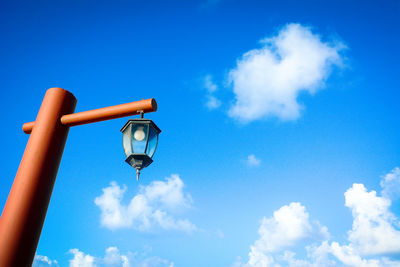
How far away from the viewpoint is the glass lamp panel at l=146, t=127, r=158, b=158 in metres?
3.56

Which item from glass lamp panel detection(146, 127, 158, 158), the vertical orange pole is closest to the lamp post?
the vertical orange pole

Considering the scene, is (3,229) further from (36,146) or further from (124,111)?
(124,111)

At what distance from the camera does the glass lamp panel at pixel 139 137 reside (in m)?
3.50

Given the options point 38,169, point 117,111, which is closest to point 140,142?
point 117,111

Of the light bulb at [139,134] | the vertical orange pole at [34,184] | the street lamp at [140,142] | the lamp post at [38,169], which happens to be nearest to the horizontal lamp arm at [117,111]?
the lamp post at [38,169]

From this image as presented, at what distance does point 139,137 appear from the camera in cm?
355

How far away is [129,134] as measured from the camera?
3.59 metres

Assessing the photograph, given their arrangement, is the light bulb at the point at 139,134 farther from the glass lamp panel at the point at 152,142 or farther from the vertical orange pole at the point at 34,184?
the vertical orange pole at the point at 34,184

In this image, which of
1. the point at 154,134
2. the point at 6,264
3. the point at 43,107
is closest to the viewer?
the point at 6,264

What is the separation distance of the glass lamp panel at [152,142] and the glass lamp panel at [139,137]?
6 centimetres

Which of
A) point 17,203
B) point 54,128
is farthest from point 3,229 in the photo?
point 54,128

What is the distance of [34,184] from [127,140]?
118cm

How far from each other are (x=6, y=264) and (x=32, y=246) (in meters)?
0.30

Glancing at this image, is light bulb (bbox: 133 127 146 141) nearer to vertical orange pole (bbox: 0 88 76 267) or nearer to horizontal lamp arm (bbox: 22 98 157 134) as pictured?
horizontal lamp arm (bbox: 22 98 157 134)
